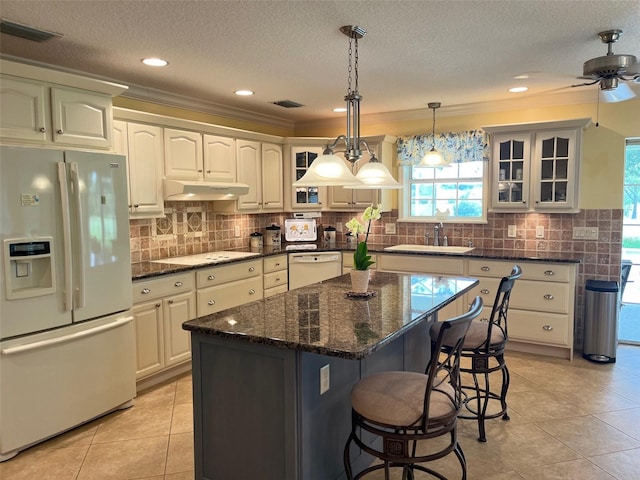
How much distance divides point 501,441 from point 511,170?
2.74 metres

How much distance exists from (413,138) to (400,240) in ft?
3.89

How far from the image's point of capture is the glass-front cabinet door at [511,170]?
4.57 meters

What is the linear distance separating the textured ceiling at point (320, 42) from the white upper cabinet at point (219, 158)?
502 mm

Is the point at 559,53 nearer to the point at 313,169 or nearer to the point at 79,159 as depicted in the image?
the point at 313,169

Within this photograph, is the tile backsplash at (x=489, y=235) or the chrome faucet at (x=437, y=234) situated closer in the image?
the tile backsplash at (x=489, y=235)

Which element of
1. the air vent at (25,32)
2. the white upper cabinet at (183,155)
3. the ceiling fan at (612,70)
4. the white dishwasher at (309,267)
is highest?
the air vent at (25,32)

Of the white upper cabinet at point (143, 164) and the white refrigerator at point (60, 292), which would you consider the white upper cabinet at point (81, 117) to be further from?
the white upper cabinet at point (143, 164)

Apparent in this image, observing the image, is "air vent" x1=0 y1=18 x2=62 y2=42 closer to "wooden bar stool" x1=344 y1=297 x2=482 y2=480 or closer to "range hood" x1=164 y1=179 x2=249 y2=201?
"range hood" x1=164 y1=179 x2=249 y2=201

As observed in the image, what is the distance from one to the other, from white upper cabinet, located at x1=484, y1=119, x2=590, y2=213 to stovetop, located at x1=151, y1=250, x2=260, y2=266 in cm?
258

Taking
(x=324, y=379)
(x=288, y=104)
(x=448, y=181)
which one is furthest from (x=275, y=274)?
(x=324, y=379)

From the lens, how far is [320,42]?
298cm

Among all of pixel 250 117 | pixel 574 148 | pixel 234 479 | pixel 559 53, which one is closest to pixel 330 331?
pixel 234 479

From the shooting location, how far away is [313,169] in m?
2.60

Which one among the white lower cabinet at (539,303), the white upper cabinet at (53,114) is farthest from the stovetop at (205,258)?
the white lower cabinet at (539,303)
